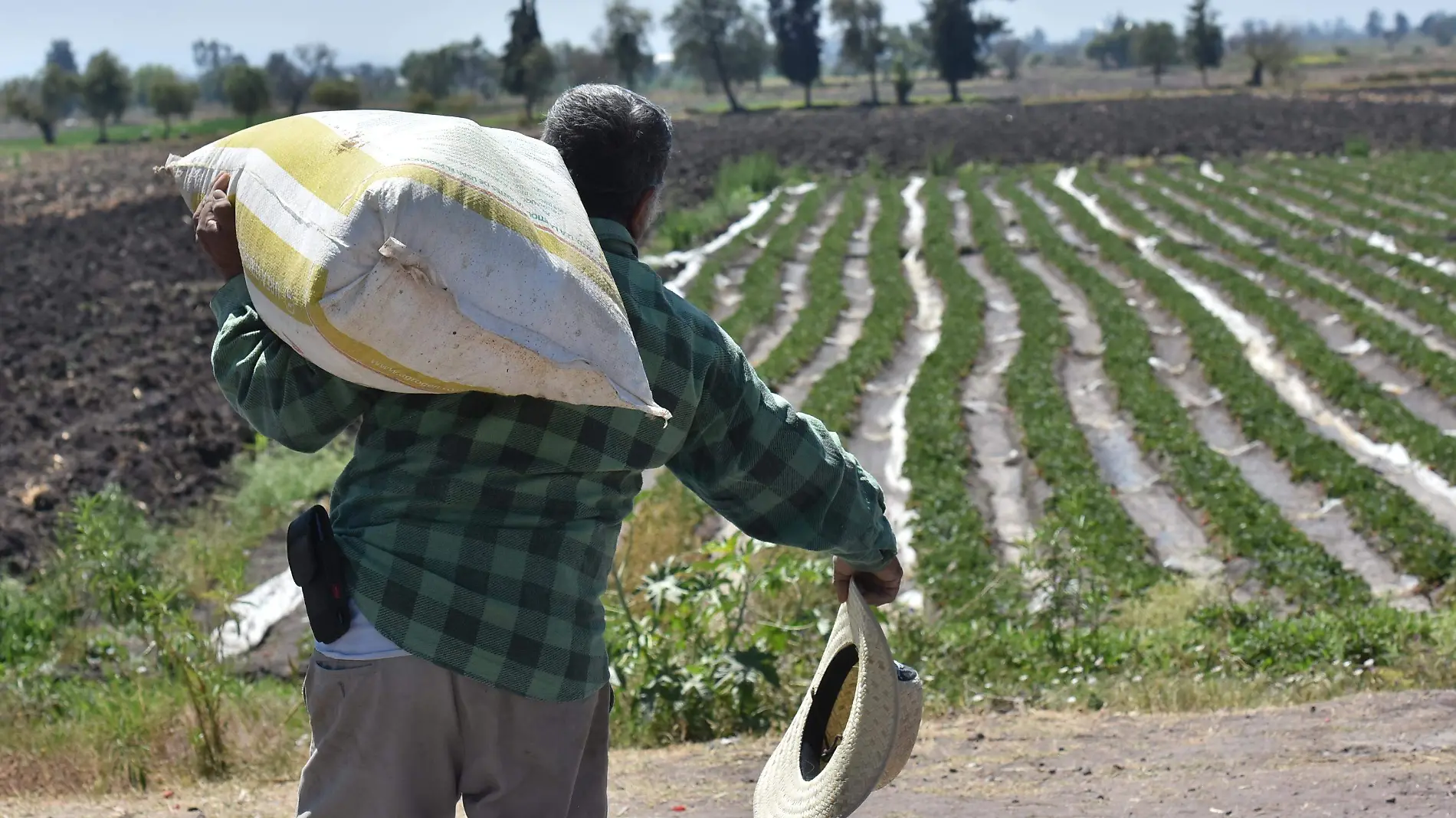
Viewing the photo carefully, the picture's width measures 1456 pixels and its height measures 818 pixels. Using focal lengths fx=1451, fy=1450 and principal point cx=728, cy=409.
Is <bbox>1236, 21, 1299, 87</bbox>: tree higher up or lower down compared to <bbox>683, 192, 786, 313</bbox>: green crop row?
higher up

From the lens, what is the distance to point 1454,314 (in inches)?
548

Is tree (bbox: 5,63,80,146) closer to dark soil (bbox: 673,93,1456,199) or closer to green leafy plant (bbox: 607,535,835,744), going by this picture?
dark soil (bbox: 673,93,1456,199)

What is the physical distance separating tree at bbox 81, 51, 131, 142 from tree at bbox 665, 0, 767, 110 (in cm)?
3146

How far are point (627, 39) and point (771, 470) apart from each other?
59083 millimetres

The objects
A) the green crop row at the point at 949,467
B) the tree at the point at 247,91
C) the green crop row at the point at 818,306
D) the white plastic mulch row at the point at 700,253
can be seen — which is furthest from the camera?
the tree at the point at 247,91

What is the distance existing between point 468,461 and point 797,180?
1186 inches

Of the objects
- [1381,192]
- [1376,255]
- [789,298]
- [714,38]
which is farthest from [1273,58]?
[789,298]

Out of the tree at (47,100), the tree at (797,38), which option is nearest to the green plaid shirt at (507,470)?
the tree at (47,100)

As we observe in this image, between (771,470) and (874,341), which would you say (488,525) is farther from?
(874,341)

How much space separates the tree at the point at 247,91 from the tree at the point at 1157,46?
2060 inches

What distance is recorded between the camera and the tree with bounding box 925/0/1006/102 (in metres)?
76.6

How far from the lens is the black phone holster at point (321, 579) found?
2.13 metres

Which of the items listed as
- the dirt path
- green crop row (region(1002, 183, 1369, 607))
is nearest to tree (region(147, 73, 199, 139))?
green crop row (region(1002, 183, 1369, 607))

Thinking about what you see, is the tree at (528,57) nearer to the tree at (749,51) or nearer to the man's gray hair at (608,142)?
the man's gray hair at (608,142)
